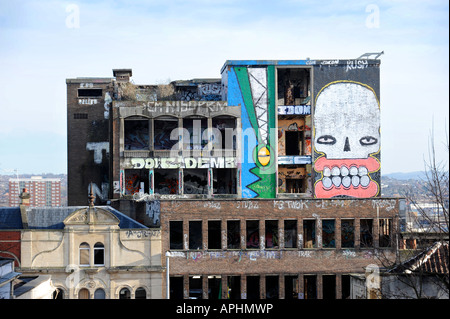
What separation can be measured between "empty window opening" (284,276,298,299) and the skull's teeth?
13.2 m

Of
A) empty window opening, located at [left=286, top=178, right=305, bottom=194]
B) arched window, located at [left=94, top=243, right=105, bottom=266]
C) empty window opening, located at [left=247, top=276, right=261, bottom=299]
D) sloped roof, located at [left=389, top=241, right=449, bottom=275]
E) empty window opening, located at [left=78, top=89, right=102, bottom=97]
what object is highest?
empty window opening, located at [left=78, top=89, right=102, bottom=97]

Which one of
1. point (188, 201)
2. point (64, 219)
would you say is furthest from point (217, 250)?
point (64, 219)

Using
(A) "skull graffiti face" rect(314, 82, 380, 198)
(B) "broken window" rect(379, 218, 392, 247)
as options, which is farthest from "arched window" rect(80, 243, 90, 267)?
(A) "skull graffiti face" rect(314, 82, 380, 198)

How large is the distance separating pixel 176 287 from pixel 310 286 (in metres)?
10.4

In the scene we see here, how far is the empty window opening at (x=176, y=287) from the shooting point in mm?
44906

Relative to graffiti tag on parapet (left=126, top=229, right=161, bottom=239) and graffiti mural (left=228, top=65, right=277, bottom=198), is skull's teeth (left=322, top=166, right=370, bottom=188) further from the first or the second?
graffiti tag on parapet (left=126, top=229, right=161, bottom=239)

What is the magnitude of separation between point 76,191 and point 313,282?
28.6 metres

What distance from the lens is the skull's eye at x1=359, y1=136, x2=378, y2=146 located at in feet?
193

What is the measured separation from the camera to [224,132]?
189ft

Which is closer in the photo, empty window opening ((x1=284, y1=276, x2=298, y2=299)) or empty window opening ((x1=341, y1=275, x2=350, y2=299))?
empty window opening ((x1=341, y1=275, x2=350, y2=299))

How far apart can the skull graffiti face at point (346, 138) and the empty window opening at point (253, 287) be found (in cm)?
1386

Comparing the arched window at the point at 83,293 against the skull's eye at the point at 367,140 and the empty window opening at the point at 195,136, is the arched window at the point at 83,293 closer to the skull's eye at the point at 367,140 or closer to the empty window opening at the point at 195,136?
the empty window opening at the point at 195,136

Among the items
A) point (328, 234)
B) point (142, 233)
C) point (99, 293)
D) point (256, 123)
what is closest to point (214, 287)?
point (142, 233)
